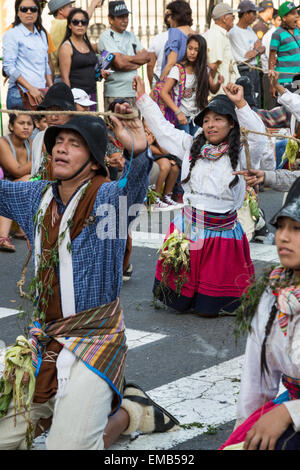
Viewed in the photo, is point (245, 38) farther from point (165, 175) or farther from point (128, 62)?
point (165, 175)

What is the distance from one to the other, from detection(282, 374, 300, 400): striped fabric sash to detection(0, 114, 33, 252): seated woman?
589 cm

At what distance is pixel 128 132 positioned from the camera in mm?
4156

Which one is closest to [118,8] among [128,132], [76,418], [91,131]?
[91,131]

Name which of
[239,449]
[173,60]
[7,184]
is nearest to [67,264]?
[7,184]

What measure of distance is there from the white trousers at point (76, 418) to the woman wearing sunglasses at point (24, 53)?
5989mm

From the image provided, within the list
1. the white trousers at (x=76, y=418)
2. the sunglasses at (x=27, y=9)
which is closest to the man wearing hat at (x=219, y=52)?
the sunglasses at (x=27, y=9)

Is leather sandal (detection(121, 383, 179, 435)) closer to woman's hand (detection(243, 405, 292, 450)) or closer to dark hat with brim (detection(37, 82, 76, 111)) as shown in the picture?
woman's hand (detection(243, 405, 292, 450))

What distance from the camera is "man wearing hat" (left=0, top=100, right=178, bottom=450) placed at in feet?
13.2

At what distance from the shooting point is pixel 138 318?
21.6 feet

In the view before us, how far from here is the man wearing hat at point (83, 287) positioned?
4.02 meters

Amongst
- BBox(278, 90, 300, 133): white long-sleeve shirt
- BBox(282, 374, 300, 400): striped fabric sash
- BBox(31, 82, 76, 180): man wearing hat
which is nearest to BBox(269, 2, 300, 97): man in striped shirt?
BBox(278, 90, 300, 133): white long-sleeve shirt

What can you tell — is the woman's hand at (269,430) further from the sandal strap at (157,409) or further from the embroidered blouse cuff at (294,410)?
the sandal strap at (157,409)

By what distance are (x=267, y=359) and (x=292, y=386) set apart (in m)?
0.14

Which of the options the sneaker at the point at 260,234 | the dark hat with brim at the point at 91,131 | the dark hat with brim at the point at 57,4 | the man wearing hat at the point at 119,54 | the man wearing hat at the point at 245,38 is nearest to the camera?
the dark hat with brim at the point at 91,131
